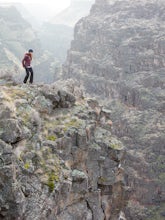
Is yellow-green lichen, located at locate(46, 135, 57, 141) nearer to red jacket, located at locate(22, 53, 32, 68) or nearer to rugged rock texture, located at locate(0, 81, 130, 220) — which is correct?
rugged rock texture, located at locate(0, 81, 130, 220)

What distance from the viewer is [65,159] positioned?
47.9 meters

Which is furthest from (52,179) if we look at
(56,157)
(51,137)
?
(51,137)

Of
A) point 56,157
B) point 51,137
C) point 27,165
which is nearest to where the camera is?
point 27,165

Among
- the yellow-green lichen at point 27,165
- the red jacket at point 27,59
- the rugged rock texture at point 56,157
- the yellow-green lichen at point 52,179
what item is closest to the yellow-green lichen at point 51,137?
the rugged rock texture at point 56,157

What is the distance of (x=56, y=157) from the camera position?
150 feet

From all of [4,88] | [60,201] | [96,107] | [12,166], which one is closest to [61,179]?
[60,201]

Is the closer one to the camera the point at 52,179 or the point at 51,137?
the point at 52,179

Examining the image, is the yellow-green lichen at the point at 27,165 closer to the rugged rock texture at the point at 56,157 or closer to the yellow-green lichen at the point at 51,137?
the rugged rock texture at the point at 56,157

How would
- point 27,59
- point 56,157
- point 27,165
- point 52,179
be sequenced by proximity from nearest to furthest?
point 27,165 < point 52,179 < point 56,157 < point 27,59

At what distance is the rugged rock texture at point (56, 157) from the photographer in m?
39.0

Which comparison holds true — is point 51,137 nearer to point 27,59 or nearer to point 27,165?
point 27,165

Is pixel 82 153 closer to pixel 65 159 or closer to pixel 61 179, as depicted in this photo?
pixel 65 159

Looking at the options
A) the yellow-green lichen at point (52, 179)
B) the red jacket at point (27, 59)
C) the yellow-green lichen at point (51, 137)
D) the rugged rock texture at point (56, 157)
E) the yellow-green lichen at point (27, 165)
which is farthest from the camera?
the red jacket at point (27, 59)

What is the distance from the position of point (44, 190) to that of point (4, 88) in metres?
14.9
